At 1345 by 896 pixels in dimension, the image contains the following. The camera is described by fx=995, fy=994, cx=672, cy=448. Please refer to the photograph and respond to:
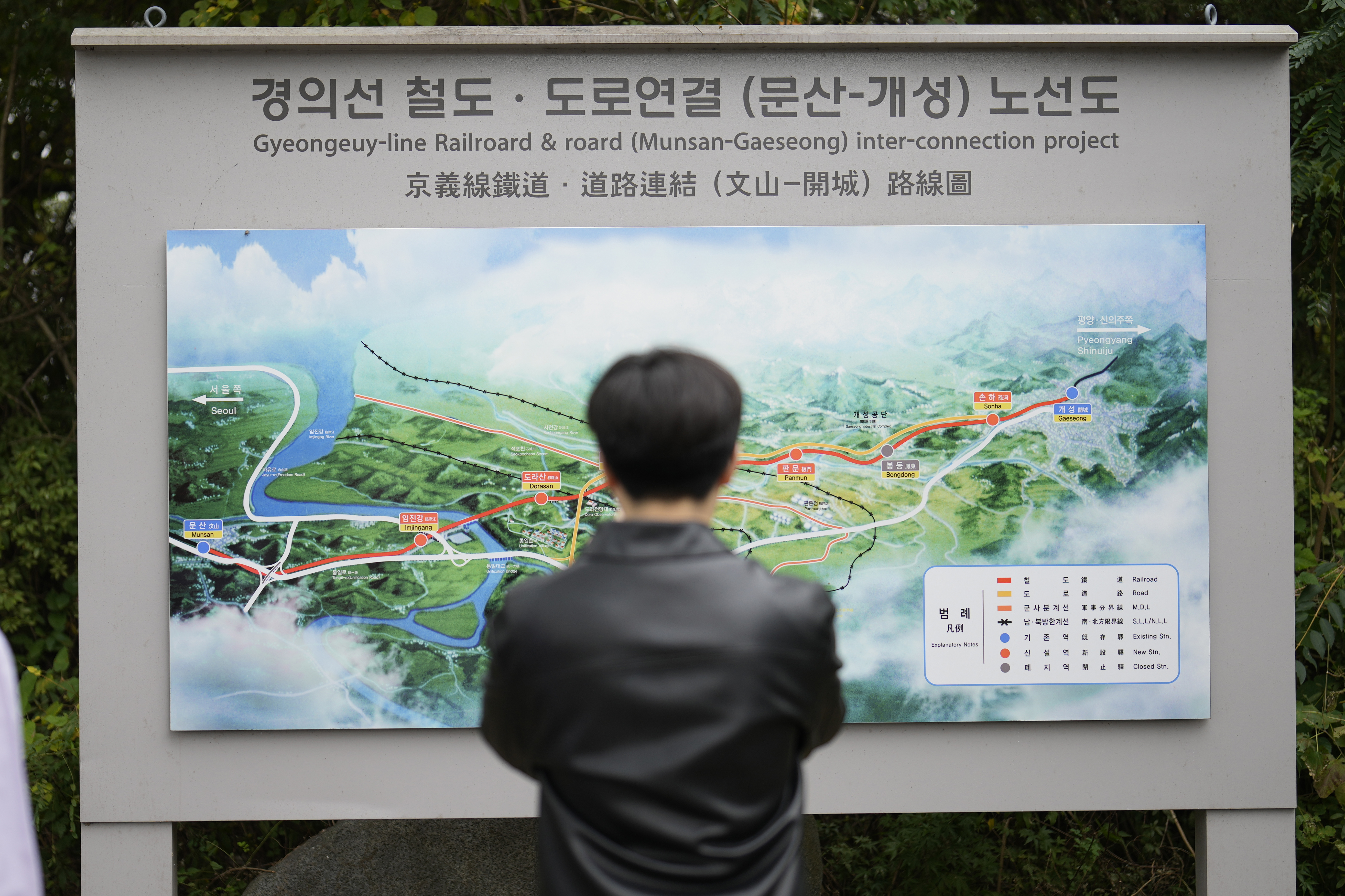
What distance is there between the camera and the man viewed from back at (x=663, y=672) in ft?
4.05

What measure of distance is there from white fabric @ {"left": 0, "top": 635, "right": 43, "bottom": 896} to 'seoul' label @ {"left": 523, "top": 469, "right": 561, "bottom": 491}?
1.70 metres

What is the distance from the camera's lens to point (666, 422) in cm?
126

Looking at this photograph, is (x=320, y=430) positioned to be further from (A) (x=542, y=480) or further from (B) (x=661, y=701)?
(B) (x=661, y=701)

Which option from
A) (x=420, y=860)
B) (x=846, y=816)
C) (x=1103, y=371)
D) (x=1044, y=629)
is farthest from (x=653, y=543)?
(x=846, y=816)

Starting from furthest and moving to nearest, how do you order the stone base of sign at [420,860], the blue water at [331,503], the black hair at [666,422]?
the stone base of sign at [420,860]
the blue water at [331,503]
the black hair at [666,422]

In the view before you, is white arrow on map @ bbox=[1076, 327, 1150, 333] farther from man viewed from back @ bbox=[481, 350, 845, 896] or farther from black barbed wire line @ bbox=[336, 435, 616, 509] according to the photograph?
man viewed from back @ bbox=[481, 350, 845, 896]

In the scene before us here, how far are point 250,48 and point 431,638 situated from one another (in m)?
1.79

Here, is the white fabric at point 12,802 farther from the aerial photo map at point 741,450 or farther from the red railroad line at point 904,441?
the red railroad line at point 904,441

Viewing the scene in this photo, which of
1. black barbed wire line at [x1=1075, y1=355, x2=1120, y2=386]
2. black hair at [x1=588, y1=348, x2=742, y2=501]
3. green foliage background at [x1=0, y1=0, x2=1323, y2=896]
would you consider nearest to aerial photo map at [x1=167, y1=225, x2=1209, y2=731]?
black barbed wire line at [x1=1075, y1=355, x2=1120, y2=386]

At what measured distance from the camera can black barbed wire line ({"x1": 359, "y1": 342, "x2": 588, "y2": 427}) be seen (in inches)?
112

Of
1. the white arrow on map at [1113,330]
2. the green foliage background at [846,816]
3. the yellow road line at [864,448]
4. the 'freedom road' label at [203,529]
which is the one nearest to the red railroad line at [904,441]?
the yellow road line at [864,448]

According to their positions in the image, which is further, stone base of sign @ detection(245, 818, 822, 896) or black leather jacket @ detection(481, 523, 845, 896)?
stone base of sign @ detection(245, 818, 822, 896)

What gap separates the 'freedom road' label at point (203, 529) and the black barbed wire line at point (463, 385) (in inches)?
25.2

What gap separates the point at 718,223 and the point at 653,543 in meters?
1.84
